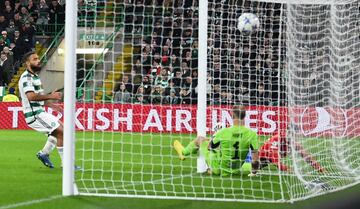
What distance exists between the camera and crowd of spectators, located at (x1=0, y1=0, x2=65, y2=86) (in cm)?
2331

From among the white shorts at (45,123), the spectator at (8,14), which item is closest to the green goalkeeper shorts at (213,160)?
the white shorts at (45,123)

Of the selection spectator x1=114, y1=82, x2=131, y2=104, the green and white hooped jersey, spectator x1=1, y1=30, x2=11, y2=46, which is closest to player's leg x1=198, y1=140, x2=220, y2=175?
the green and white hooped jersey

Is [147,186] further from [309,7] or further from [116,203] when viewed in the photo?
[309,7]

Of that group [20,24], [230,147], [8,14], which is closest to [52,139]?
[230,147]

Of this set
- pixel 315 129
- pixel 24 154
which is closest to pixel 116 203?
pixel 315 129

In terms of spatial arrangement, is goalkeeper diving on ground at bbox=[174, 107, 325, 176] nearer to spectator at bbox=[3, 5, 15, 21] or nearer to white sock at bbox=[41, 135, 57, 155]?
white sock at bbox=[41, 135, 57, 155]

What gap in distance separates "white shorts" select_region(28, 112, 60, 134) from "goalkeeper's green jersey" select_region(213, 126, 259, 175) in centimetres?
243

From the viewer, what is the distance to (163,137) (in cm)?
1567

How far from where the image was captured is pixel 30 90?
348 inches

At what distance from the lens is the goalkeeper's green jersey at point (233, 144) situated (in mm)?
7781

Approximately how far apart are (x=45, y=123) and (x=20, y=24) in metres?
→ 16.3

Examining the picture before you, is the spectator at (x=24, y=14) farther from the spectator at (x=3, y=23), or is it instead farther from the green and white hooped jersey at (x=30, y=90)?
the green and white hooped jersey at (x=30, y=90)

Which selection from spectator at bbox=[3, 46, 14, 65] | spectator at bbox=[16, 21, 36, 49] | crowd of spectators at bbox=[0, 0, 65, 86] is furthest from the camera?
spectator at bbox=[16, 21, 36, 49]

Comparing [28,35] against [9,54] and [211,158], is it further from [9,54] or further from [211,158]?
[211,158]
